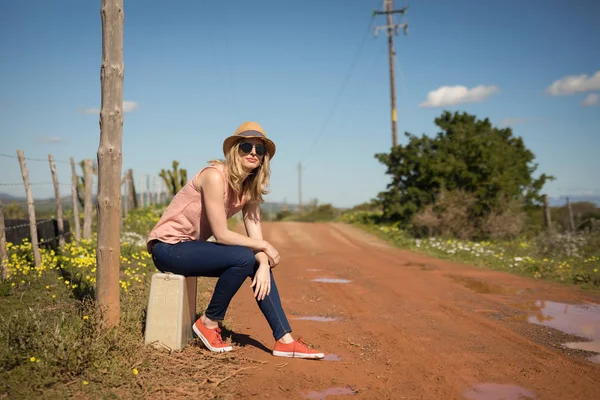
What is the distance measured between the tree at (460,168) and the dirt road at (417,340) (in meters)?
6.75

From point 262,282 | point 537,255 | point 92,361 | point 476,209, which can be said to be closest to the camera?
point 92,361

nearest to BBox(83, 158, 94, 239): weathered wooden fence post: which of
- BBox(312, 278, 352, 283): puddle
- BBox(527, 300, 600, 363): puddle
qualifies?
BBox(312, 278, 352, 283): puddle

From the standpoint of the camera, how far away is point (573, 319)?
6.29 metres

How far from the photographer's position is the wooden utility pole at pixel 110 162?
460cm

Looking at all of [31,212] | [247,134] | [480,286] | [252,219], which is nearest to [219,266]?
[252,219]

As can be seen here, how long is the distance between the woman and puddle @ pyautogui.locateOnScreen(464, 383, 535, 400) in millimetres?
1246

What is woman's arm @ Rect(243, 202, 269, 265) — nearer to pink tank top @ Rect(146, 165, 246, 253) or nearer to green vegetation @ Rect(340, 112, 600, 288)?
pink tank top @ Rect(146, 165, 246, 253)

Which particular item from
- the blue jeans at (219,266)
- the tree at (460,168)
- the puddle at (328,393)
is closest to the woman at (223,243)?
the blue jeans at (219,266)

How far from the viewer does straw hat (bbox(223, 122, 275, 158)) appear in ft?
14.9

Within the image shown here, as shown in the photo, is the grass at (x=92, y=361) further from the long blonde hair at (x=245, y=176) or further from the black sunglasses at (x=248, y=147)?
the black sunglasses at (x=248, y=147)

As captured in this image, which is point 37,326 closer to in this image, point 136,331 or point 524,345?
point 136,331

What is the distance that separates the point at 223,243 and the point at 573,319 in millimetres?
4275

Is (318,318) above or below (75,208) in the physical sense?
below

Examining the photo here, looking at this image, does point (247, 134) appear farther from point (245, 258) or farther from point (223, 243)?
point (245, 258)
